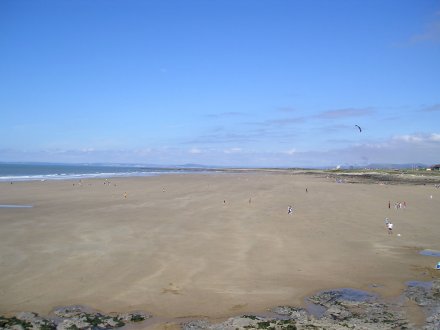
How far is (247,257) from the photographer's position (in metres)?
16.5

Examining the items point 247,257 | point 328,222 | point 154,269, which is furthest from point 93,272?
point 328,222

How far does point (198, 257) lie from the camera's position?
645 inches

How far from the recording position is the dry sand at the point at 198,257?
11.8 meters

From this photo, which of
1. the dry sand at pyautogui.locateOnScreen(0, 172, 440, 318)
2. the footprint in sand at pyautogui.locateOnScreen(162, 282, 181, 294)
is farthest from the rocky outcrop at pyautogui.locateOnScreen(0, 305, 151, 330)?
the footprint in sand at pyautogui.locateOnScreen(162, 282, 181, 294)

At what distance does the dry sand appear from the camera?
38.7 ft

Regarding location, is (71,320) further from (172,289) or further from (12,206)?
(12,206)

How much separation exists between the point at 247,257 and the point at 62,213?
16.8 m

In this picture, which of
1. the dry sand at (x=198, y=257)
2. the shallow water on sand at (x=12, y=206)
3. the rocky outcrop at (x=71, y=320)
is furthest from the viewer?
the shallow water on sand at (x=12, y=206)

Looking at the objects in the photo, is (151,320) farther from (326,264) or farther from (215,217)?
(215,217)

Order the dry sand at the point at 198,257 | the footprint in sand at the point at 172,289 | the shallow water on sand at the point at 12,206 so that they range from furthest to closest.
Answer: the shallow water on sand at the point at 12,206
the footprint in sand at the point at 172,289
the dry sand at the point at 198,257

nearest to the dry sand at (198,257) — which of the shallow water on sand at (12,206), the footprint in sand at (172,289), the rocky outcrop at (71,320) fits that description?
the footprint in sand at (172,289)

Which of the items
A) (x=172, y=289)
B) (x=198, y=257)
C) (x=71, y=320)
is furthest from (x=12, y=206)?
(x=71, y=320)

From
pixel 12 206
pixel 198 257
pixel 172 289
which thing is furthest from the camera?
pixel 12 206

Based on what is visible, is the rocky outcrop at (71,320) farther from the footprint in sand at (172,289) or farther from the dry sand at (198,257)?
the footprint in sand at (172,289)
